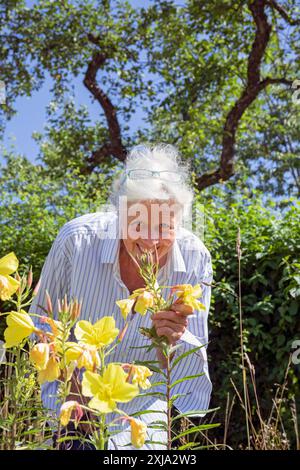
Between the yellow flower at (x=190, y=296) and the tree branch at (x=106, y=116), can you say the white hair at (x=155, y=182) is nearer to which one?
the yellow flower at (x=190, y=296)

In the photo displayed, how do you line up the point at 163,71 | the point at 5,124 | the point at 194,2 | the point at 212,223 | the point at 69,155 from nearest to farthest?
1. the point at 212,223
2. the point at 194,2
3. the point at 163,71
4. the point at 69,155
5. the point at 5,124

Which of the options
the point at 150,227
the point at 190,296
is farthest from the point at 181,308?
the point at 150,227

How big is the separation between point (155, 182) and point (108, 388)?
4.12 ft

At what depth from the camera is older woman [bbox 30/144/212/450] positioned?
1.77 meters

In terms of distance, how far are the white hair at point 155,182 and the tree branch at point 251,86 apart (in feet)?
21.2

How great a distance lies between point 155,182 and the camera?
183cm

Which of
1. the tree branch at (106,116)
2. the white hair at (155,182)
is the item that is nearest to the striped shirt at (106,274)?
the white hair at (155,182)

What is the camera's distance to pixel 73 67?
978 cm

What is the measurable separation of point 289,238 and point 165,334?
10.2 ft

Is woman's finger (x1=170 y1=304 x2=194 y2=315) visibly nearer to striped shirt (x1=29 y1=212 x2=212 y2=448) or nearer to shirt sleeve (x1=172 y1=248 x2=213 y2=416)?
shirt sleeve (x1=172 y1=248 x2=213 y2=416)

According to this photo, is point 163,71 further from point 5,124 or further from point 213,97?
point 5,124

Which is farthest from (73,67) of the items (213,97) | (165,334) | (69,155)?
(165,334)

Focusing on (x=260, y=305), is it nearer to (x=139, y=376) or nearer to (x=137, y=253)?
(x=137, y=253)

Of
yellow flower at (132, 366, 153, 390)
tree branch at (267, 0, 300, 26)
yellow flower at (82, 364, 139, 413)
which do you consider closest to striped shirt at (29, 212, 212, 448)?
yellow flower at (132, 366, 153, 390)
